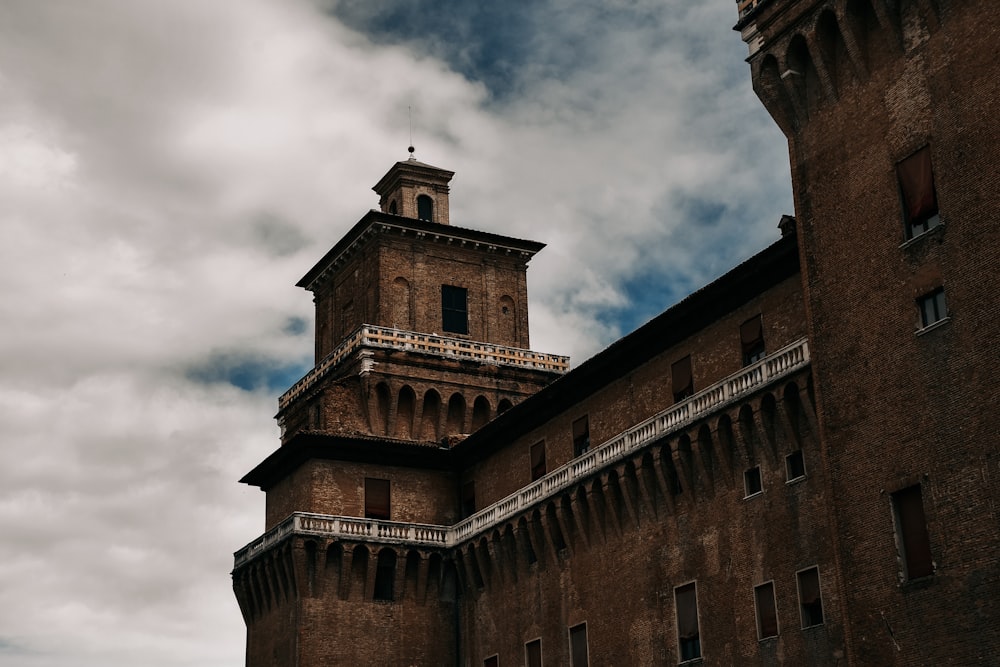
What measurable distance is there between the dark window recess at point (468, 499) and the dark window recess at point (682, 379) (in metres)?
13.4

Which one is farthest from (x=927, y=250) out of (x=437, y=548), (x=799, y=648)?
(x=437, y=548)

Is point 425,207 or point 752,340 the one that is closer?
point 752,340

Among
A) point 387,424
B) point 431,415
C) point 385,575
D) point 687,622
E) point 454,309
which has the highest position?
point 454,309

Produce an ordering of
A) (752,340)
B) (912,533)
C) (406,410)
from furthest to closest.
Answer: (406,410), (752,340), (912,533)

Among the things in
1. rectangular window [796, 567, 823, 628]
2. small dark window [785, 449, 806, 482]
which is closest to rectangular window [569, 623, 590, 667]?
rectangular window [796, 567, 823, 628]

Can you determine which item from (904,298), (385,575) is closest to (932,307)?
(904,298)

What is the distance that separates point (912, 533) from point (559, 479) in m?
19.2

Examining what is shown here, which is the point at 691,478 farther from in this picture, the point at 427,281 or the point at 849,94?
the point at 427,281

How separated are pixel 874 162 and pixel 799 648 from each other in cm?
1252

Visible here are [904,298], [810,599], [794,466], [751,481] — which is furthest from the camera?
[751,481]

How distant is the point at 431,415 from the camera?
56.6m

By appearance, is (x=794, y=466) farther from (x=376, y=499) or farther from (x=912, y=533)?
(x=376, y=499)

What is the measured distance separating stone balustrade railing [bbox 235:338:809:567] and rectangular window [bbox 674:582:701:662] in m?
4.55

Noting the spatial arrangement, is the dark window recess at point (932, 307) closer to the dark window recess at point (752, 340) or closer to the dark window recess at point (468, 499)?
the dark window recess at point (752, 340)
